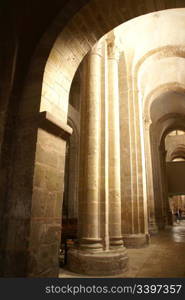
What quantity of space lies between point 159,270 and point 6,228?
327 cm

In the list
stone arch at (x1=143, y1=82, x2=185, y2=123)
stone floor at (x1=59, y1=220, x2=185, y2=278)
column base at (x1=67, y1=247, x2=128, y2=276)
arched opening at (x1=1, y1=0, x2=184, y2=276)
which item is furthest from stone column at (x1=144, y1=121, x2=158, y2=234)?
arched opening at (x1=1, y1=0, x2=184, y2=276)

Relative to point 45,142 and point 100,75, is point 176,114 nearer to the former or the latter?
point 100,75

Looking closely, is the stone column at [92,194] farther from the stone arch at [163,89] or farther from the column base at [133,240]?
the stone arch at [163,89]

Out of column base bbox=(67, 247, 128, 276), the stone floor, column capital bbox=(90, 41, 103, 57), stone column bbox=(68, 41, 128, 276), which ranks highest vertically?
column capital bbox=(90, 41, 103, 57)

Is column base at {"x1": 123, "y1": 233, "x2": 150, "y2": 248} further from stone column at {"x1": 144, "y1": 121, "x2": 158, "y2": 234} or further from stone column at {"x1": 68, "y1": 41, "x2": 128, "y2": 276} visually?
stone column at {"x1": 144, "y1": 121, "x2": 158, "y2": 234}

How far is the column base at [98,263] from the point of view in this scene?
14.4 feet

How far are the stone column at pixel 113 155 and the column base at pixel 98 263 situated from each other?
60cm

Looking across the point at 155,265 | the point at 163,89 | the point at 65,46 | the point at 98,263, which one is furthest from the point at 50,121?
the point at 163,89

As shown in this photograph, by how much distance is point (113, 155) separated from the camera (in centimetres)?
593

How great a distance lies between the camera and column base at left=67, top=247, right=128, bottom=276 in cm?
439

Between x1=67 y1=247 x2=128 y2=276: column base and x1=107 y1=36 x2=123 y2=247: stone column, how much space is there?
1.98 ft

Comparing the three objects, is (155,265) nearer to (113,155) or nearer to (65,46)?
(113,155)

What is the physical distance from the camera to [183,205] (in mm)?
34281

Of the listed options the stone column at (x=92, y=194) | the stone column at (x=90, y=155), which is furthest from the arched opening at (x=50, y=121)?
the stone column at (x=90, y=155)
